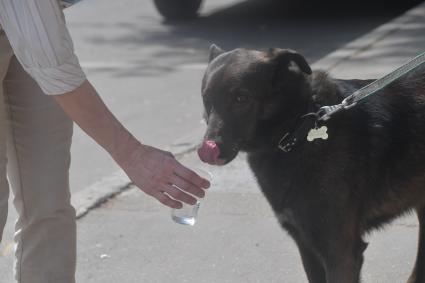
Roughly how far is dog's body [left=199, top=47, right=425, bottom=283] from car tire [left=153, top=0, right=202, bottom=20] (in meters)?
8.74

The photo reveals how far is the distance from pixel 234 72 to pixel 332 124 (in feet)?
1.45

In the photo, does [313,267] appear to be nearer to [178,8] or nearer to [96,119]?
[96,119]

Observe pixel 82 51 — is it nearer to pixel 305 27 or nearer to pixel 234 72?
pixel 305 27

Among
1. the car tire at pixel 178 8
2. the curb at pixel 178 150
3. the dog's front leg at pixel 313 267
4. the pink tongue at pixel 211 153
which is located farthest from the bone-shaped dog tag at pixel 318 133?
the car tire at pixel 178 8

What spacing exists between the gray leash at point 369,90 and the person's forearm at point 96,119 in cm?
95

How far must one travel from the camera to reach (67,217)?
338 cm

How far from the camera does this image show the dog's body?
333cm

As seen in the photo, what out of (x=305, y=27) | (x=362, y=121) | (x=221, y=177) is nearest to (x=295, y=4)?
(x=305, y=27)

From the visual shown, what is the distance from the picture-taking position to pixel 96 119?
2.69 meters

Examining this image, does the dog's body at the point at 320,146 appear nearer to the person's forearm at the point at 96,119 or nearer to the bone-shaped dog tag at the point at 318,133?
the bone-shaped dog tag at the point at 318,133

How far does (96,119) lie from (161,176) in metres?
0.27

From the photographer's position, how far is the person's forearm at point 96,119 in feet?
8.71

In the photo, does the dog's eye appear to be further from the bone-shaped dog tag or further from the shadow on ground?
the shadow on ground

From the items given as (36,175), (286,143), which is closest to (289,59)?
(286,143)
